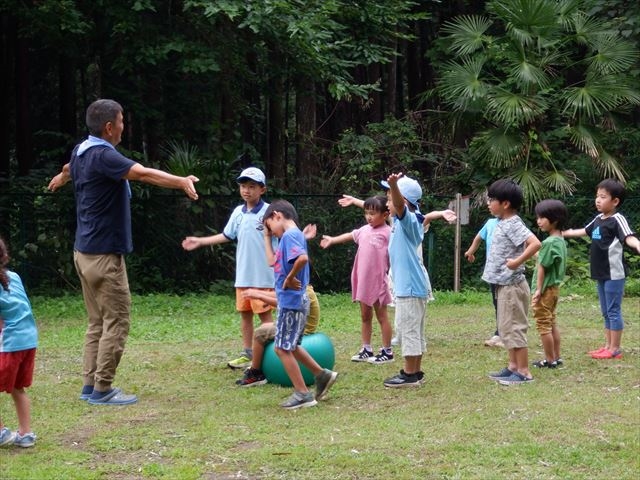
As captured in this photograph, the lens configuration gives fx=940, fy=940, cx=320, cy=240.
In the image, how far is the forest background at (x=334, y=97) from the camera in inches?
569

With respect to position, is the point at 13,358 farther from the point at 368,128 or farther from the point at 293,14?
the point at 368,128

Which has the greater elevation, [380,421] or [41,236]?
[41,236]

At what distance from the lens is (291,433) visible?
6.18 m

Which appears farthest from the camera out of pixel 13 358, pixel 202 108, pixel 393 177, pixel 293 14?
pixel 202 108

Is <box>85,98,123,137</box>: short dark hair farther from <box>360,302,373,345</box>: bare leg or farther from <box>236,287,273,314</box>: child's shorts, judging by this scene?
<box>360,302,373,345</box>: bare leg

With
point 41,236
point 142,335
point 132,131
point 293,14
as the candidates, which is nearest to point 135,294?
point 41,236

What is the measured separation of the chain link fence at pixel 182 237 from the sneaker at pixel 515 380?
25.7 ft

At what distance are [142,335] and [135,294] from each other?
3.92 m

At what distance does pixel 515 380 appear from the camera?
7727 mm

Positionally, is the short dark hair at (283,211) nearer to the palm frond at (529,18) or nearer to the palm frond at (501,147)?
the palm frond at (501,147)

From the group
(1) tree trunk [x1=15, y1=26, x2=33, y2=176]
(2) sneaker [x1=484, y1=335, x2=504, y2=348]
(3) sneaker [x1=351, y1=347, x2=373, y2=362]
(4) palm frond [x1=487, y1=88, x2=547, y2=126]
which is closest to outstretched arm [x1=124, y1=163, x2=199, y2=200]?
(3) sneaker [x1=351, y1=347, x2=373, y2=362]

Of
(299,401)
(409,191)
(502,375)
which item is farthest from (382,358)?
(299,401)

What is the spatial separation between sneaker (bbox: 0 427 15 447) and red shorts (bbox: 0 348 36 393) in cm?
30

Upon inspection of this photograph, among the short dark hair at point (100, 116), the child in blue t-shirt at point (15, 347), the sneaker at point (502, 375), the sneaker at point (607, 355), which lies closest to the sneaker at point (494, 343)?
the sneaker at point (607, 355)
